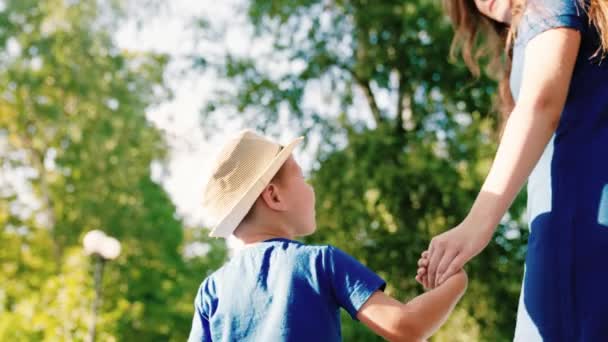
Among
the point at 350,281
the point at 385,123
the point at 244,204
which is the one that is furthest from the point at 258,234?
the point at 385,123

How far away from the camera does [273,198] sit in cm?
197

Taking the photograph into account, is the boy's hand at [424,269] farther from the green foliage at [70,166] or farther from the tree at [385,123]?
the green foliage at [70,166]

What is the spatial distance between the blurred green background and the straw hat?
575 cm

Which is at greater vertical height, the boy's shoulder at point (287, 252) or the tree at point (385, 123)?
the boy's shoulder at point (287, 252)

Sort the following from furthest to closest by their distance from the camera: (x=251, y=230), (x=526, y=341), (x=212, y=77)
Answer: (x=212, y=77) < (x=251, y=230) < (x=526, y=341)

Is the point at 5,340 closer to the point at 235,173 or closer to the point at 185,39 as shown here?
the point at 185,39

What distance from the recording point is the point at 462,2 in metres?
2.09

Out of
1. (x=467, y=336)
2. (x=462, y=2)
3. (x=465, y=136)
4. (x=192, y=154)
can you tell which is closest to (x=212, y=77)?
(x=465, y=136)

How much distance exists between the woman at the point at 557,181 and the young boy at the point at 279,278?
98 mm

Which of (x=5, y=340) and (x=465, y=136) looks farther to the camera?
(x=5, y=340)

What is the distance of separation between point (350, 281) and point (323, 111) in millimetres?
10296

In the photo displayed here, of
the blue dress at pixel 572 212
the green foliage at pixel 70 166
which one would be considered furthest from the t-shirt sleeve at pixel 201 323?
the green foliage at pixel 70 166

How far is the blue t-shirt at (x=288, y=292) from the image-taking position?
66.4 inches

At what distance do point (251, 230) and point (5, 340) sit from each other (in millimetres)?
20976
